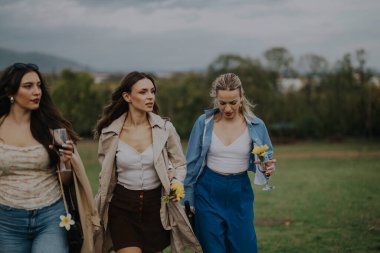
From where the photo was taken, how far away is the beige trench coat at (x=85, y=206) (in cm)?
509

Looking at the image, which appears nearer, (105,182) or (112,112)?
(105,182)

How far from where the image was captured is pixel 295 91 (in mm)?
64125

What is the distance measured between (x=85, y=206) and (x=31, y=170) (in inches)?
27.5

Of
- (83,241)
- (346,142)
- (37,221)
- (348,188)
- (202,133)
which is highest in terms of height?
(202,133)

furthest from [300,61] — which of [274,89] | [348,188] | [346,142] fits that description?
[348,188]

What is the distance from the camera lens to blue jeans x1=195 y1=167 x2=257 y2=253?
6.11 metres

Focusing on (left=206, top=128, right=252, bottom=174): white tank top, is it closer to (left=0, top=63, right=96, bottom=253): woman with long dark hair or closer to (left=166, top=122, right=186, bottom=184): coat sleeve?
(left=166, top=122, right=186, bottom=184): coat sleeve

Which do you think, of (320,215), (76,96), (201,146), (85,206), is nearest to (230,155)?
(201,146)

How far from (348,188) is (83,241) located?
14243mm

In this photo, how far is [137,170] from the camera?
5.63 metres

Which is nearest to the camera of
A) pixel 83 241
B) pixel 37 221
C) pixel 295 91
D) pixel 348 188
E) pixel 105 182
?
pixel 37 221

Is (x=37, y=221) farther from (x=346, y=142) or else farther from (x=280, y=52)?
(x=280, y=52)

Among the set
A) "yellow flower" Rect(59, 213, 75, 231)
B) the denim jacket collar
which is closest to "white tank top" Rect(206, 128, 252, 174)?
the denim jacket collar

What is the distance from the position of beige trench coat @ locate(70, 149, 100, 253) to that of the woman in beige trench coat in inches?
17.3
